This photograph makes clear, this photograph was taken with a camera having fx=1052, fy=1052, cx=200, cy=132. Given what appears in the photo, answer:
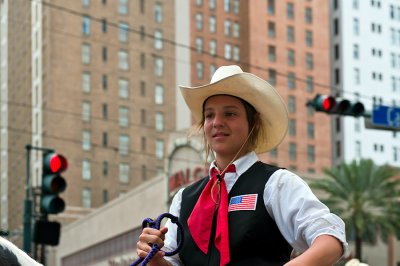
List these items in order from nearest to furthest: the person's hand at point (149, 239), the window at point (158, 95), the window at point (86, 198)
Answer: the person's hand at point (149, 239), the window at point (86, 198), the window at point (158, 95)

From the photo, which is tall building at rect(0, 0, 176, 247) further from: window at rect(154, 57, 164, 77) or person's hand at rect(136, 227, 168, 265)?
person's hand at rect(136, 227, 168, 265)

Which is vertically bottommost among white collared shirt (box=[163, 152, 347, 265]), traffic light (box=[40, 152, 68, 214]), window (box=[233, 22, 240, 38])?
white collared shirt (box=[163, 152, 347, 265])

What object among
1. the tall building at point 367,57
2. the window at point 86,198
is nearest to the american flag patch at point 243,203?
the window at point 86,198

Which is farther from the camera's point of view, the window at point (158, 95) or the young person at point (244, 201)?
the window at point (158, 95)

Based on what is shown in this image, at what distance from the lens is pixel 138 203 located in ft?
197

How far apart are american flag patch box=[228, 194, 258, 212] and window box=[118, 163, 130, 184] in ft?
303

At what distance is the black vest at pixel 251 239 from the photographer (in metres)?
3.62

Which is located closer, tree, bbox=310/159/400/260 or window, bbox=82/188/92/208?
tree, bbox=310/159/400/260

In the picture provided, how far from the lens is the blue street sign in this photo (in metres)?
21.6

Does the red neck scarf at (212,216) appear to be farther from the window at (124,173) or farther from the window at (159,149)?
the window at (159,149)

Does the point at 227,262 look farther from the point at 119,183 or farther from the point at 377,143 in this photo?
the point at 377,143

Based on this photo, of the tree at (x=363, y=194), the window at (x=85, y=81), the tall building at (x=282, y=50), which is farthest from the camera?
the tall building at (x=282, y=50)

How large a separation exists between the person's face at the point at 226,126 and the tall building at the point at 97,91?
8516 centimetres

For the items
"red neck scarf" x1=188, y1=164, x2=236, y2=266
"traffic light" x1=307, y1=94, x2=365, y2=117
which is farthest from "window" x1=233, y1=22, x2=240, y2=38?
"red neck scarf" x1=188, y1=164, x2=236, y2=266
